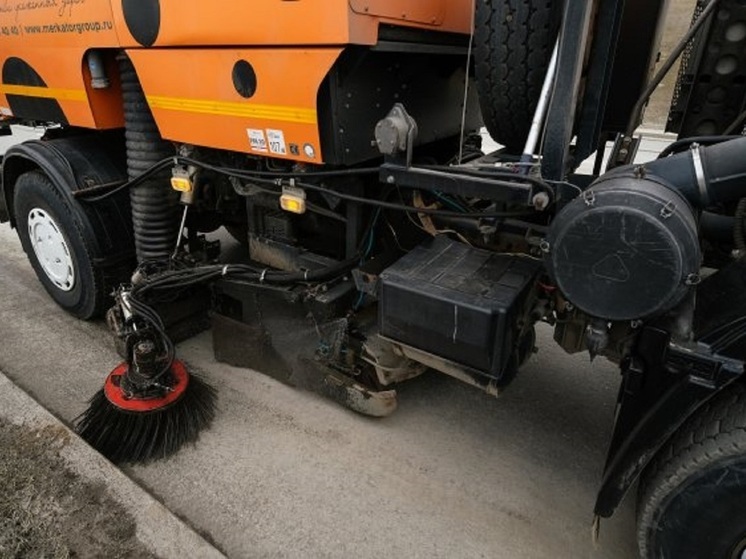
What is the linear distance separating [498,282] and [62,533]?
1716 millimetres

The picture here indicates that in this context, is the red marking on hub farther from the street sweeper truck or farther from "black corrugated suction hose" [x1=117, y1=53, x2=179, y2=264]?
"black corrugated suction hose" [x1=117, y1=53, x2=179, y2=264]

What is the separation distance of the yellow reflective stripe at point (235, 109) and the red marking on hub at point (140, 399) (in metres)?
1.23

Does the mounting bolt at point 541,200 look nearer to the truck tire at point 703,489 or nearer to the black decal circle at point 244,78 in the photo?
the truck tire at point 703,489

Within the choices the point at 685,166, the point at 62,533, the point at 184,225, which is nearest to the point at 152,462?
the point at 62,533

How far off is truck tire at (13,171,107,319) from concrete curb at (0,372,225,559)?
77 cm

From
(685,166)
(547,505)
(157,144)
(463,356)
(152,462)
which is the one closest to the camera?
(685,166)

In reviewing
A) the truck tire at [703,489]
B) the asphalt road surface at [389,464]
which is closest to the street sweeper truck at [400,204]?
the truck tire at [703,489]

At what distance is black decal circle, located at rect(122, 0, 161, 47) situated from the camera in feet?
6.95

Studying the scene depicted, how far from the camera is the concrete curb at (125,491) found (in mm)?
1767

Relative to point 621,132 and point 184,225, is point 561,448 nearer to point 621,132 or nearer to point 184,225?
point 621,132

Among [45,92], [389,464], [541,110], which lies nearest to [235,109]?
[541,110]

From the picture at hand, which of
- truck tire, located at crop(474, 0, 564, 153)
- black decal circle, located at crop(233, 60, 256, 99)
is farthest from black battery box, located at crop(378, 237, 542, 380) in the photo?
black decal circle, located at crop(233, 60, 256, 99)

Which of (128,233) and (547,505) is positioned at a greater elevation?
(128,233)

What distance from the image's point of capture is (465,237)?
7.10ft
